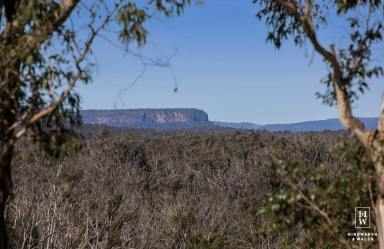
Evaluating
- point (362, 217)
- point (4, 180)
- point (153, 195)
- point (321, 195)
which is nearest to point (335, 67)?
point (321, 195)

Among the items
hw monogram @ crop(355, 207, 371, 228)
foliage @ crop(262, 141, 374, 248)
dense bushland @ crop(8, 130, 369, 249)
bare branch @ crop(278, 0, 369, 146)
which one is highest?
bare branch @ crop(278, 0, 369, 146)

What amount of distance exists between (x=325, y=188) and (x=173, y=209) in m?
14.1

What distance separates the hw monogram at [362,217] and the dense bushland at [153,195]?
71 centimetres

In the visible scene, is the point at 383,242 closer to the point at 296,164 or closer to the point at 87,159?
the point at 296,164

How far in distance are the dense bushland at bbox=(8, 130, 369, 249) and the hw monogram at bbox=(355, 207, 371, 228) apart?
710mm

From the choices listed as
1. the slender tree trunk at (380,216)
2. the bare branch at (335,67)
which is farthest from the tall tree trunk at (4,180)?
the slender tree trunk at (380,216)

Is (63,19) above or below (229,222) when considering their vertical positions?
above

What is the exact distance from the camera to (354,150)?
660 cm

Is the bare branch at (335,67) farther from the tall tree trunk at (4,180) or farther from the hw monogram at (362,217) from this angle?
the tall tree trunk at (4,180)

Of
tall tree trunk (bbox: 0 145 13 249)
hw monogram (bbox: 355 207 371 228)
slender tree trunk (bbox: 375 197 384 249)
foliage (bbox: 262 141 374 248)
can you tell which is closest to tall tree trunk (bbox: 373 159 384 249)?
slender tree trunk (bbox: 375 197 384 249)

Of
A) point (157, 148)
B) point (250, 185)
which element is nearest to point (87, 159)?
point (250, 185)

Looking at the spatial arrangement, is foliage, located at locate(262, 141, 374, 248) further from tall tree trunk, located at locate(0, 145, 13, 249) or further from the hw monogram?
tall tree trunk, located at locate(0, 145, 13, 249)

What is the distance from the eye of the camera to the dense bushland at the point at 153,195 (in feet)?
42.4

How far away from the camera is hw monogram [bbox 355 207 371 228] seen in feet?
24.7
